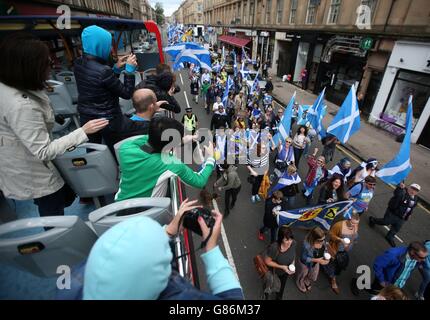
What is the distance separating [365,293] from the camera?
4277 mm

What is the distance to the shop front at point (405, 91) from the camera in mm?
10055

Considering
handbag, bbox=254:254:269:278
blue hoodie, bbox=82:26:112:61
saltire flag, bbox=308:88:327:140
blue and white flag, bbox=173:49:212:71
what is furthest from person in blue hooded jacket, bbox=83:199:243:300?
blue and white flag, bbox=173:49:212:71

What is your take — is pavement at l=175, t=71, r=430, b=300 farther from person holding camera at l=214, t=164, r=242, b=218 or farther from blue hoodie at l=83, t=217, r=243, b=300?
blue hoodie at l=83, t=217, r=243, b=300

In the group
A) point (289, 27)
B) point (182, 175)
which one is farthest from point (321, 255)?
point (289, 27)

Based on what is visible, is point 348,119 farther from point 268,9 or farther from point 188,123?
point 268,9

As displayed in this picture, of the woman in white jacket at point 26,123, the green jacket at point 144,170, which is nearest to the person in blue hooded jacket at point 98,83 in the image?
the woman in white jacket at point 26,123

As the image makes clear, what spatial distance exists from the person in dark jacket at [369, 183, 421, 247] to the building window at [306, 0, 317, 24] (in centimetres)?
1711

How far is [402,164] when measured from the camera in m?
4.81

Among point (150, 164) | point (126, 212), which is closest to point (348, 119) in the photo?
point (150, 164)

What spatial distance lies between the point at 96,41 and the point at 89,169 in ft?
5.15

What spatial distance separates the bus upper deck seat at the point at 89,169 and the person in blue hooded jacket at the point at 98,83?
25.2 inches

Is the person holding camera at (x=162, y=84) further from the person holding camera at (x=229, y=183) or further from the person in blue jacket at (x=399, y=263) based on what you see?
the person in blue jacket at (x=399, y=263)

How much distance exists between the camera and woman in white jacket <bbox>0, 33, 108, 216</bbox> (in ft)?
5.79
